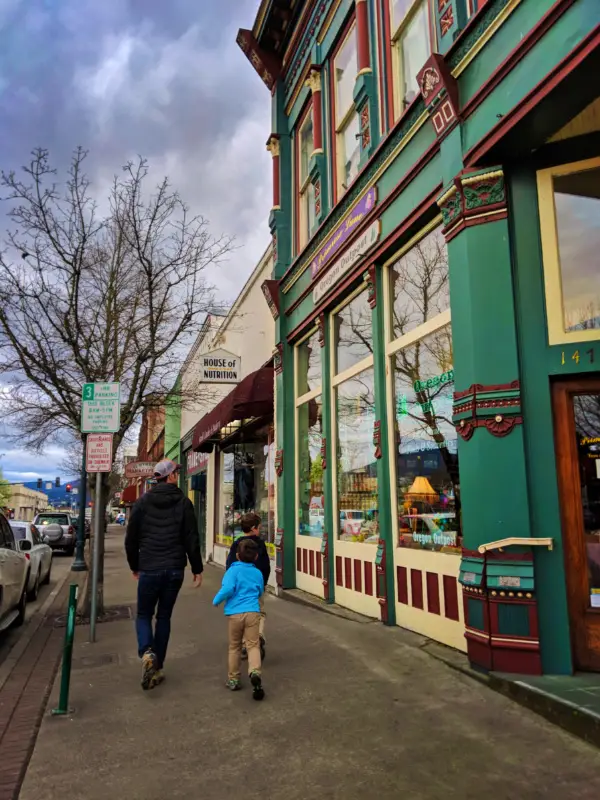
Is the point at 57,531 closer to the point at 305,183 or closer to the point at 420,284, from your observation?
the point at 305,183

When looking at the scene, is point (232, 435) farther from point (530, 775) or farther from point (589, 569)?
point (530, 775)

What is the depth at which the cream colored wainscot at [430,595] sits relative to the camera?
6055mm

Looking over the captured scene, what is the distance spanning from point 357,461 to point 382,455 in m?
1.23

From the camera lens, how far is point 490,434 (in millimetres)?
5309

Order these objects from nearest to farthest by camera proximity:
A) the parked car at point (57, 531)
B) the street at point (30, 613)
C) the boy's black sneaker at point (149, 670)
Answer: the boy's black sneaker at point (149, 670) < the street at point (30, 613) < the parked car at point (57, 531)

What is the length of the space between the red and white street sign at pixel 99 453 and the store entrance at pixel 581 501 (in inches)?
Answer: 219

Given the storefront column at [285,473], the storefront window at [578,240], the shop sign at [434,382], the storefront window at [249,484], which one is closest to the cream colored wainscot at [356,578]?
the storefront column at [285,473]

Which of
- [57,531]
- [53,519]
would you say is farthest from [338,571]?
[53,519]

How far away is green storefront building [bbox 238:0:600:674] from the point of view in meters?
5.03

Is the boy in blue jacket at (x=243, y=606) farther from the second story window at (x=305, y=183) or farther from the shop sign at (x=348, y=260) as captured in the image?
the second story window at (x=305, y=183)

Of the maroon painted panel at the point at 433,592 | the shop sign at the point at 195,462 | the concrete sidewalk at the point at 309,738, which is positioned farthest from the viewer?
the shop sign at the point at 195,462

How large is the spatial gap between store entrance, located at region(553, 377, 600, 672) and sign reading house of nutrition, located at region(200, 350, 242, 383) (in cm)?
948

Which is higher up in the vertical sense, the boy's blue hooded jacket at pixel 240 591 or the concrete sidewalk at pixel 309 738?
the boy's blue hooded jacket at pixel 240 591

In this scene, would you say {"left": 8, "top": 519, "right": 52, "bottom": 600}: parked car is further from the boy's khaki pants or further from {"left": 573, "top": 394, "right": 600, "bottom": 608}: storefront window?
{"left": 573, "top": 394, "right": 600, "bottom": 608}: storefront window
